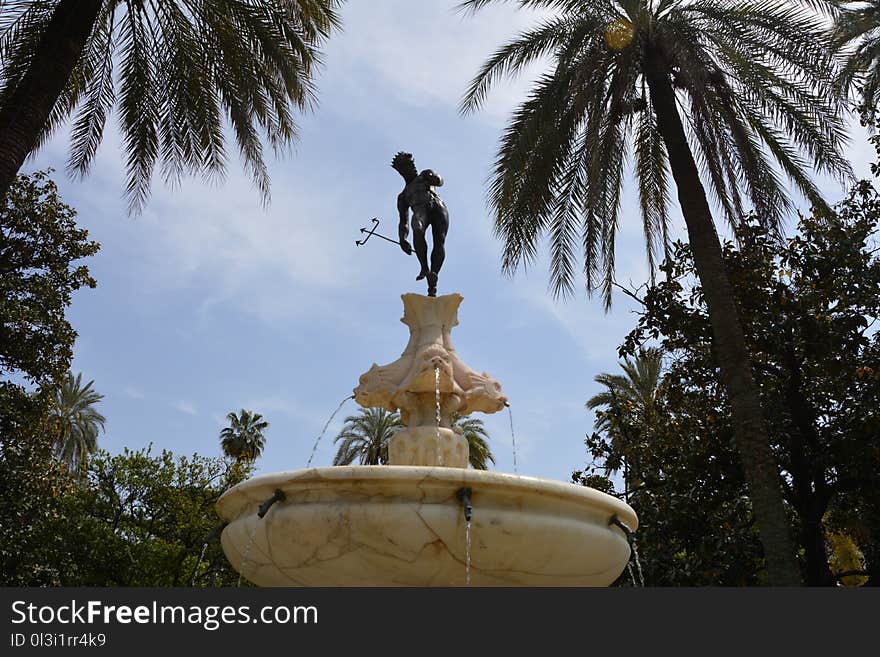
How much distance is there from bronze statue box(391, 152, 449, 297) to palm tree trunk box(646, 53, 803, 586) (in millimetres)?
4732

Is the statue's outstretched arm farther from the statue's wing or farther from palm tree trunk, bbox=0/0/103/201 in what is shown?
palm tree trunk, bbox=0/0/103/201

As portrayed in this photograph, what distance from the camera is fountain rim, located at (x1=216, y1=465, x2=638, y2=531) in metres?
4.70

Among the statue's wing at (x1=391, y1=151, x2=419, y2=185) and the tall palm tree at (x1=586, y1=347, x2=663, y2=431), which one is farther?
the tall palm tree at (x1=586, y1=347, x2=663, y2=431)

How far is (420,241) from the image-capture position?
7.98 metres

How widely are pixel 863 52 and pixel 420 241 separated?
769cm

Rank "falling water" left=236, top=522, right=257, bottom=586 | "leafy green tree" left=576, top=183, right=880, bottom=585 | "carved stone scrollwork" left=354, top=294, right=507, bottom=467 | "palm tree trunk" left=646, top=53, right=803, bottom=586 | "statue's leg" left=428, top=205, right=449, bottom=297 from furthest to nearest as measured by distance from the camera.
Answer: "leafy green tree" left=576, top=183, right=880, bottom=585, "palm tree trunk" left=646, top=53, right=803, bottom=586, "statue's leg" left=428, top=205, right=449, bottom=297, "carved stone scrollwork" left=354, top=294, right=507, bottom=467, "falling water" left=236, top=522, right=257, bottom=586

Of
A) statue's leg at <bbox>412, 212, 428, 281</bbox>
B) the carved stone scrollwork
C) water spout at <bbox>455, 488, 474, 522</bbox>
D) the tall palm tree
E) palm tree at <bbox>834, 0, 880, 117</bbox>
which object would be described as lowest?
water spout at <bbox>455, 488, 474, 522</bbox>

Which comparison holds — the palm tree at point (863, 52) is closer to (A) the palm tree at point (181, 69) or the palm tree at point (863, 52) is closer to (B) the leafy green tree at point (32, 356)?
(A) the palm tree at point (181, 69)

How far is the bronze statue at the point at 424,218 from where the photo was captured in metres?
7.94

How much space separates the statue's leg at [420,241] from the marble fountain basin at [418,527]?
3254mm

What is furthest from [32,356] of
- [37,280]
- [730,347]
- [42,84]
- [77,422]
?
[77,422]

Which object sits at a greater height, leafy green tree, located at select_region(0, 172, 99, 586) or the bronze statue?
leafy green tree, located at select_region(0, 172, 99, 586)

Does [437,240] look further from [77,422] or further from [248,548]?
[77,422]

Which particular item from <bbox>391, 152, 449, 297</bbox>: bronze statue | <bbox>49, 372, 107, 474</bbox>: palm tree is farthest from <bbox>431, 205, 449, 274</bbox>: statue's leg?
<bbox>49, 372, 107, 474</bbox>: palm tree
